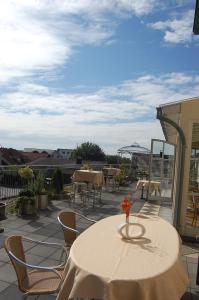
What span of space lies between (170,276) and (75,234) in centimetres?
182

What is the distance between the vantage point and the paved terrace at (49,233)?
3.78 meters

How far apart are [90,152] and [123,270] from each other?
3368cm

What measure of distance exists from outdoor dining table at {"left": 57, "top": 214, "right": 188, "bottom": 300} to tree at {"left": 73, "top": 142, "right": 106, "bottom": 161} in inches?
1272

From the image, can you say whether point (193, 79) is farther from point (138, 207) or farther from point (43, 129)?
point (43, 129)

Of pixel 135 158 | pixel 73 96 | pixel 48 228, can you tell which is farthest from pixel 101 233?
pixel 135 158

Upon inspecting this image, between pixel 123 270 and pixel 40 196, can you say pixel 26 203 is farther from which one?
pixel 123 270

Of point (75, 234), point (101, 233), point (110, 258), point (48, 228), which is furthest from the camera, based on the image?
point (48, 228)

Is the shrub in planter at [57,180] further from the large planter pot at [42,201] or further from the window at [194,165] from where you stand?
the window at [194,165]

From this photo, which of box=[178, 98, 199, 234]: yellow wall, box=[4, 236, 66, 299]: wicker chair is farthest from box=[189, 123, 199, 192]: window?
box=[4, 236, 66, 299]: wicker chair

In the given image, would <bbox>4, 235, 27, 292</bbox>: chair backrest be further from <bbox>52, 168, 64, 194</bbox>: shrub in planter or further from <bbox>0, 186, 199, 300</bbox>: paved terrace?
<bbox>52, 168, 64, 194</bbox>: shrub in planter

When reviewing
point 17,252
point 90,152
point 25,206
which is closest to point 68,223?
point 17,252

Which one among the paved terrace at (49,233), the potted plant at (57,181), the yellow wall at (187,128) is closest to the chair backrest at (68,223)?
the paved terrace at (49,233)

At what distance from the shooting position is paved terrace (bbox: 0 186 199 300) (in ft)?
12.4

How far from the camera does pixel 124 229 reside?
3.27m
